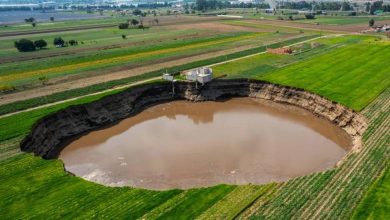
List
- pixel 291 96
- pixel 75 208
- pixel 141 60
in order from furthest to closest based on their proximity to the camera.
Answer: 1. pixel 141 60
2. pixel 291 96
3. pixel 75 208

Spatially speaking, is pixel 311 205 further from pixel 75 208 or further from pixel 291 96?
pixel 291 96

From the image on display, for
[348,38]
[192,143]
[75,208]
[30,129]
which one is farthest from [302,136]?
[348,38]

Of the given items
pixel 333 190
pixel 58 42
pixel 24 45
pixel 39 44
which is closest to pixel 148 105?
pixel 333 190

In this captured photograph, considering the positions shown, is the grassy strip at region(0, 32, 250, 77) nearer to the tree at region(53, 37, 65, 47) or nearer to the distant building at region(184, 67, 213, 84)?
the tree at region(53, 37, 65, 47)

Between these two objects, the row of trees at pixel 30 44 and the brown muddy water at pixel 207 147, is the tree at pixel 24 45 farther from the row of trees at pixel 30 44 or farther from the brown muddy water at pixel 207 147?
the brown muddy water at pixel 207 147

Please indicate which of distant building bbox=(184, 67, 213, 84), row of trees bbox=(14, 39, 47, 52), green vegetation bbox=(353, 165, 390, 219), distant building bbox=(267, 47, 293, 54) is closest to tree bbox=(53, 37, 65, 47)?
row of trees bbox=(14, 39, 47, 52)

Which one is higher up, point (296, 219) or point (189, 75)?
point (189, 75)

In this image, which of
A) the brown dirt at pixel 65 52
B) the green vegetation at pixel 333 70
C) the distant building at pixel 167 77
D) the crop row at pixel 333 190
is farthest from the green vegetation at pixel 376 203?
the brown dirt at pixel 65 52
